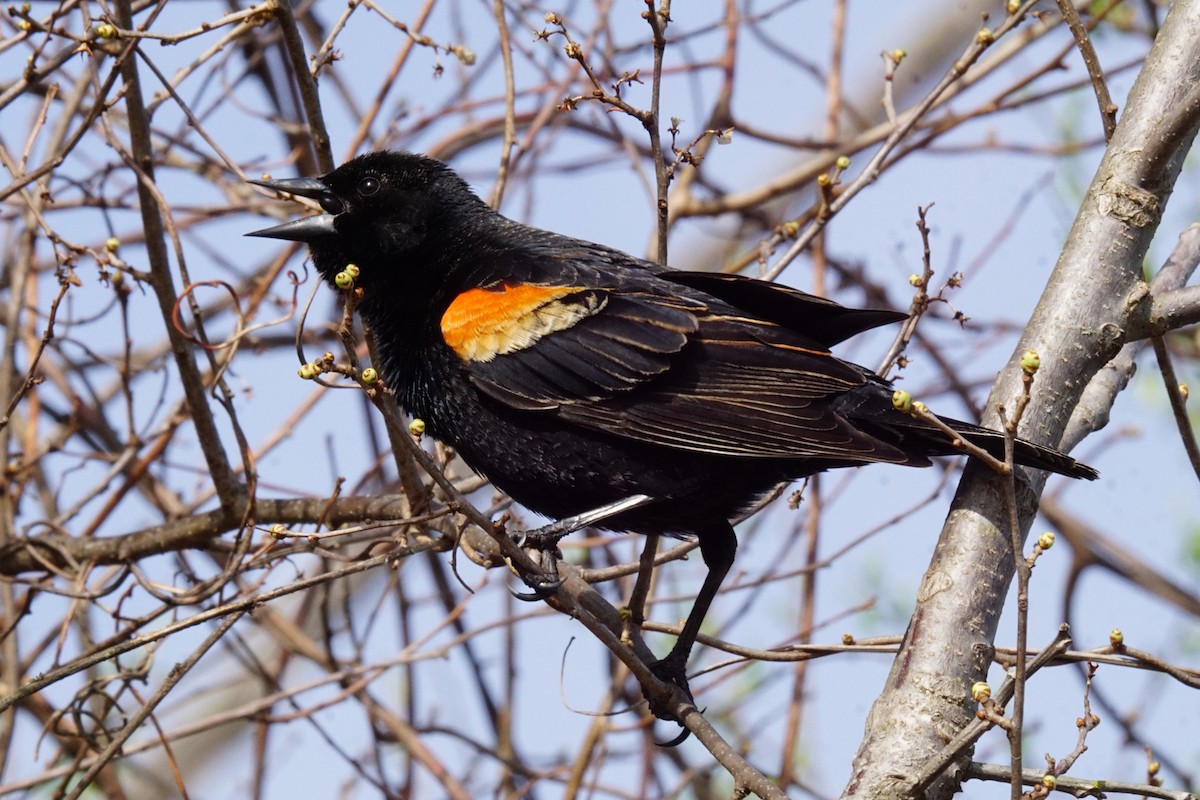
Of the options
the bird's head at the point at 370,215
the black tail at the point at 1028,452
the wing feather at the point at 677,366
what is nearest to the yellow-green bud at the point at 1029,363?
the black tail at the point at 1028,452

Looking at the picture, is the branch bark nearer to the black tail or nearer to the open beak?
the black tail

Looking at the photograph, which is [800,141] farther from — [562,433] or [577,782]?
[577,782]

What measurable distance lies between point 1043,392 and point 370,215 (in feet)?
6.65

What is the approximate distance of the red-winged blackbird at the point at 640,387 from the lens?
125 inches

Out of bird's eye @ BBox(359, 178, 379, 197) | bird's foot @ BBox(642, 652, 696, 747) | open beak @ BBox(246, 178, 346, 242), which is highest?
bird's eye @ BBox(359, 178, 379, 197)

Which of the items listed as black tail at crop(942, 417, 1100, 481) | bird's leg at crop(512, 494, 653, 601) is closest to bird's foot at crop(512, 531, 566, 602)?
bird's leg at crop(512, 494, 653, 601)

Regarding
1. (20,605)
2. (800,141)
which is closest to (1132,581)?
(800,141)

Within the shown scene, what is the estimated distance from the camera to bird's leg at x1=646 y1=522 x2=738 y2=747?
3.33 metres

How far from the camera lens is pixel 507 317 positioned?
338cm

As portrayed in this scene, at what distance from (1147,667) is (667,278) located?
157 centimetres

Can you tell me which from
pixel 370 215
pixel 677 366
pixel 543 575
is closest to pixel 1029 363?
pixel 543 575

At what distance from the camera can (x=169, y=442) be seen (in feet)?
14.3

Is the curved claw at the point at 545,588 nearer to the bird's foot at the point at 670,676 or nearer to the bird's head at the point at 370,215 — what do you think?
the bird's foot at the point at 670,676

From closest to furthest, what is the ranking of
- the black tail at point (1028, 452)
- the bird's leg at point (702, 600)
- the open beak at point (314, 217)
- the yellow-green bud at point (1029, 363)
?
the yellow-green bud at point (1029, 363) < the black tail at point (1028, 452) < the bird's leg at point (702, 600) < the open beak at point (314, 217)
